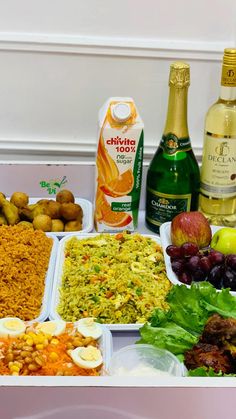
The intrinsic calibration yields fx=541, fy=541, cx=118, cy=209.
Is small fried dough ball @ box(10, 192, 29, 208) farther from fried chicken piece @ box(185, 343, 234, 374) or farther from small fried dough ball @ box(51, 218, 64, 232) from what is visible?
fried chicken piece @ box(185, 343, 234, 374)

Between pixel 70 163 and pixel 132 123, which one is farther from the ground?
pixel 132 123

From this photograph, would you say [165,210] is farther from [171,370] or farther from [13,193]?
[171,370]

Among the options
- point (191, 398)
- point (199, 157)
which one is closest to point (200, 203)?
point (199, 157)

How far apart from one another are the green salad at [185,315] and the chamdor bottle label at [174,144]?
0.41m

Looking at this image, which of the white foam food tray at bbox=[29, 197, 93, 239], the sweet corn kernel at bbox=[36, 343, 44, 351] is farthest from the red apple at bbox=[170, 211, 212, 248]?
the sweet corn kernel at bbox=[36, 343, 44, 351]

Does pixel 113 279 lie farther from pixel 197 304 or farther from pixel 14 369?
pixel 14 369

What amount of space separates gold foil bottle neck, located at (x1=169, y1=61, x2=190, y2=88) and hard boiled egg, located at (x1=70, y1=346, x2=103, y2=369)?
655 mm

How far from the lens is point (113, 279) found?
3.59 ft

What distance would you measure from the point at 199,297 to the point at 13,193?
2.13 feet

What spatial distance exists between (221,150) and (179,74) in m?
0.21

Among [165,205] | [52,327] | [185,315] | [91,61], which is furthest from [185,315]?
[91,61]

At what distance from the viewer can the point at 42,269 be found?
1.14 metres

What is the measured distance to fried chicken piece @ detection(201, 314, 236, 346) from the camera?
897 mm

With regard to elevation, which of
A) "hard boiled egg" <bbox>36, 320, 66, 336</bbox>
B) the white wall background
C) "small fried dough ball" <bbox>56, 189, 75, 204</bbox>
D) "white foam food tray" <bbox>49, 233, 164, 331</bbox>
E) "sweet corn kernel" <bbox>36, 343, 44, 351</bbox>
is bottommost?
"white foam food tray" <bbox>49, 233, 164, 331</bbox>
